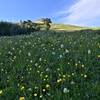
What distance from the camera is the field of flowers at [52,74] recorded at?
11.6 meters

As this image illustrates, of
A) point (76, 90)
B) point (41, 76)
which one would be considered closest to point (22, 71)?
point (41, 76)

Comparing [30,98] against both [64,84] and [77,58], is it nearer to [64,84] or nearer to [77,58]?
[64,84]

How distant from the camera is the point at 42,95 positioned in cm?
1153

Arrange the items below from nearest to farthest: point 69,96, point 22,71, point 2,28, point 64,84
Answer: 1. point 69,96
2. point 64,84
3. point 22,71
4. point 2,28

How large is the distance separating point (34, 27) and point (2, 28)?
A: 17.0ft

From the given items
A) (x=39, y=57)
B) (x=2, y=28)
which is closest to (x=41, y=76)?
(x=39, y=57)

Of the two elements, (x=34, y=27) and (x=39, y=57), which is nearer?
(x=39, y=57)

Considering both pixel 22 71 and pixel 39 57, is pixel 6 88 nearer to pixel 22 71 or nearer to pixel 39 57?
pixel 22 71

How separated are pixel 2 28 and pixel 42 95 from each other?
46.3 meters

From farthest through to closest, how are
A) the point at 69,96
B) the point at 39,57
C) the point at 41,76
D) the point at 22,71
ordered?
the point at 39,57 → the point at 22,71 → the point at 41,76 → the point at 69,96

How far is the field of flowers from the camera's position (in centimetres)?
1159

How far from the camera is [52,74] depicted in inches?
540

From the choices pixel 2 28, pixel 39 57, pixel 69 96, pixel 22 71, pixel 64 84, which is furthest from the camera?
pixel 2 28

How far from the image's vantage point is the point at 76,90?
11617 millimetres
